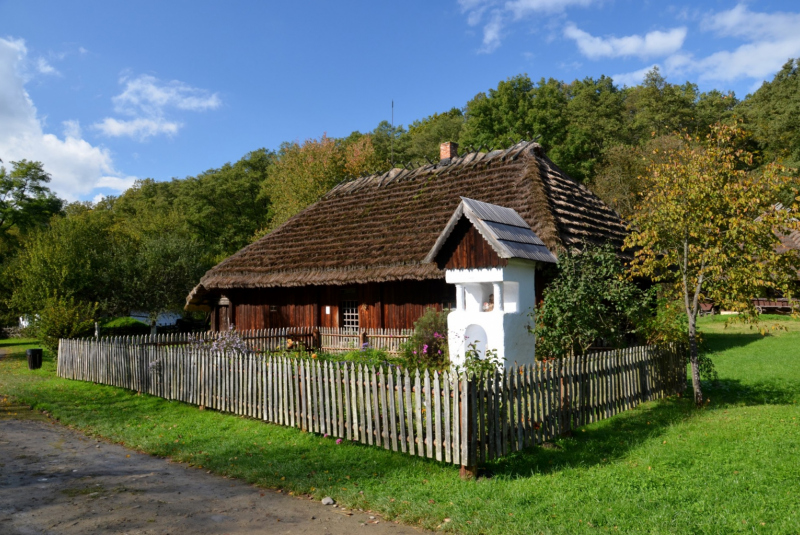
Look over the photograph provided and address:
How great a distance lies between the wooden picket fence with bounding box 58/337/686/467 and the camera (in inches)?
268

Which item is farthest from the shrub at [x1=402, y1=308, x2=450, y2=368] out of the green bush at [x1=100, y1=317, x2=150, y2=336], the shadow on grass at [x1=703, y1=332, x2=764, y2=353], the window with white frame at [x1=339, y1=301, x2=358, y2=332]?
the green bush at [x1=100, y1=317, x2=150, y2=336]

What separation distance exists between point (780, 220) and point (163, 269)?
33.4 m

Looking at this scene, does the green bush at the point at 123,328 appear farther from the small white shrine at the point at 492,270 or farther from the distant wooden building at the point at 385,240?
the small white shrine at the point at 492,270

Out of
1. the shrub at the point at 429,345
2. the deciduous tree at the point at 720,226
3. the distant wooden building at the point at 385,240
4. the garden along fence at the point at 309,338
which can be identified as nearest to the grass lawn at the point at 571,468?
the deciduous tree at the point at 720,226

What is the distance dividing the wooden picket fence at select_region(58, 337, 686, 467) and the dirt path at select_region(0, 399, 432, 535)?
5.42ft

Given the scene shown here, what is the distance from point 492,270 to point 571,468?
4.03 meters

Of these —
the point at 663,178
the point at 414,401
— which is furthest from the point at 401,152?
the point at 414,401

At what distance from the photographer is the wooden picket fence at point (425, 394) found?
681 centimetres

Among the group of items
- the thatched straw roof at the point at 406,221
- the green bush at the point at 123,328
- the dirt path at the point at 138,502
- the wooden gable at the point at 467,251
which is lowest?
the dirt path at the point at 138,502

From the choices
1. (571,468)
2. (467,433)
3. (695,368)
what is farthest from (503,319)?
(695,368)

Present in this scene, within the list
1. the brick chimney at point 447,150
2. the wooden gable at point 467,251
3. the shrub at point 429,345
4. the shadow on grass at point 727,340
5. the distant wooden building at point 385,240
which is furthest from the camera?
the brick chimney at point 447,150

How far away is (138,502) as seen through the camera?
20.6 ft

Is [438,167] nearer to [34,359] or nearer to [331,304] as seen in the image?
[331,304]

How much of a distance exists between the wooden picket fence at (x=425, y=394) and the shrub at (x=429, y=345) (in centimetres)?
237
